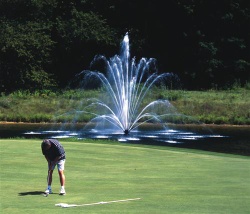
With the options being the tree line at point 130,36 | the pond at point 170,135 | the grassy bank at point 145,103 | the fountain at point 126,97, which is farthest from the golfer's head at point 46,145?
the tree line at point 130,36

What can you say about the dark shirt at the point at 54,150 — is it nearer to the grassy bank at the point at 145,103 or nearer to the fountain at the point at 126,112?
the fountain at the point at 126,112

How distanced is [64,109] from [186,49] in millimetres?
14420

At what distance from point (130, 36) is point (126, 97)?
1401cm

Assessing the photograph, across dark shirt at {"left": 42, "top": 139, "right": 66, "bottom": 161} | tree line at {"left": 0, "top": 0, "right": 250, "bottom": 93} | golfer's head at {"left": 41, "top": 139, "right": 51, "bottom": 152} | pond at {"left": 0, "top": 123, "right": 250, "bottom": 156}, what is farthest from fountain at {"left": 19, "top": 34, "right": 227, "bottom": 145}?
golfer's head at {"left": 41, "top": 139, "right": 51, "bottom": 152}

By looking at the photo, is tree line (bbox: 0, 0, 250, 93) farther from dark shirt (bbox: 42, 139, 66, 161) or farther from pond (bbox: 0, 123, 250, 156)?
dark shirt (bbox: 42, 139, 66, 161)

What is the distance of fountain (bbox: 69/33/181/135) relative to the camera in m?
48.4

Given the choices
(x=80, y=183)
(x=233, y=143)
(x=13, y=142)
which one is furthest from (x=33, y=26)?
(x=80, y=183)

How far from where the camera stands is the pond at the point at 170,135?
34.4 m

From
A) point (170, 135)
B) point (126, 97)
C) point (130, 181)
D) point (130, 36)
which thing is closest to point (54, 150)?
point (130, 181)

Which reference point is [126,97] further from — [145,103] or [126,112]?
[126,112]

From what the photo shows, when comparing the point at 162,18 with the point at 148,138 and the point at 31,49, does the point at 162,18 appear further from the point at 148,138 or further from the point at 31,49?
the point at 148,138

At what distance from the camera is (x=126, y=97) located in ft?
170

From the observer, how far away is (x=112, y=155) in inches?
976

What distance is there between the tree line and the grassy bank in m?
4.25
